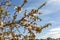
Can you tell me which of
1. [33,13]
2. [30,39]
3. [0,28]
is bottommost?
[30,39]

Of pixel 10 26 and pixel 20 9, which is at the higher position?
pixel 20 9

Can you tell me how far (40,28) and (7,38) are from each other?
1.54 meters

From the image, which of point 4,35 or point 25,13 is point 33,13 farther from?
point 4,35

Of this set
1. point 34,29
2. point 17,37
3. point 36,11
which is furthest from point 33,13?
point 17,37

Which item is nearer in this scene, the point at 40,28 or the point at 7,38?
the point at 40,28

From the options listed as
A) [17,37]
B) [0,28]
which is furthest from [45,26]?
[0,28]

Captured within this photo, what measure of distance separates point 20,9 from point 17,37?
1.16 metres

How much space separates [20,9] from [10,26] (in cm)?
83

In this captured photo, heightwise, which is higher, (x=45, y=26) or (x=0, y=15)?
(x=0, y=15)

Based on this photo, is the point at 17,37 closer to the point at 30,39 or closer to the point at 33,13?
the point at 30,39

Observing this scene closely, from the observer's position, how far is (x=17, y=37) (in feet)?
27.4

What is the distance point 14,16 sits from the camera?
8.34 metres

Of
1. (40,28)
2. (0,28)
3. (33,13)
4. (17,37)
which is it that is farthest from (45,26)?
(0,28)

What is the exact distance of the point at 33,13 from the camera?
816cm
